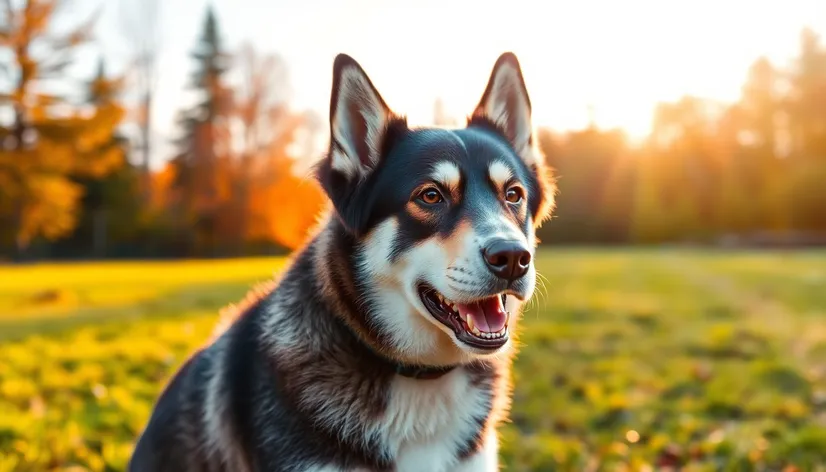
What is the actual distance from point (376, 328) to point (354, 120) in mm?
942

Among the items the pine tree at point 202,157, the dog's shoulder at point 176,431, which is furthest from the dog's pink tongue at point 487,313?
the pine tree at point 202,157

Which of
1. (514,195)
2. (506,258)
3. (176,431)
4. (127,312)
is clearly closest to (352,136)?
(514,195)

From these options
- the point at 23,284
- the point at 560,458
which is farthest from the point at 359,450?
the point at 23,284

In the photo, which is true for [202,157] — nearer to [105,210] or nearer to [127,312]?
[105,210]

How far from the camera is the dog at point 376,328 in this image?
283cm

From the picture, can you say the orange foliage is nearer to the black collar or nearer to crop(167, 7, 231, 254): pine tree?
crop(167, 7, 231, 254): pine tree

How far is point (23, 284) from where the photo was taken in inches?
710

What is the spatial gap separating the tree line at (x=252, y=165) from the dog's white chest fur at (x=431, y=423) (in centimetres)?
1822

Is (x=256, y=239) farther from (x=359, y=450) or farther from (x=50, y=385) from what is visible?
(x=359, y=450)

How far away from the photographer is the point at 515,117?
3.64m

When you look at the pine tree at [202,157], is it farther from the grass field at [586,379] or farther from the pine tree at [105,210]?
the grass field at [586,379]

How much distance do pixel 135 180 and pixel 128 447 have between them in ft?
126

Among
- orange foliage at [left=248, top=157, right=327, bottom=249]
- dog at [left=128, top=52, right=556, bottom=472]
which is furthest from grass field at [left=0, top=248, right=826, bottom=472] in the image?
orange foliage at [left=248, top=157, right=327, bottom=249]

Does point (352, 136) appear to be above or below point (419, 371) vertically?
above
